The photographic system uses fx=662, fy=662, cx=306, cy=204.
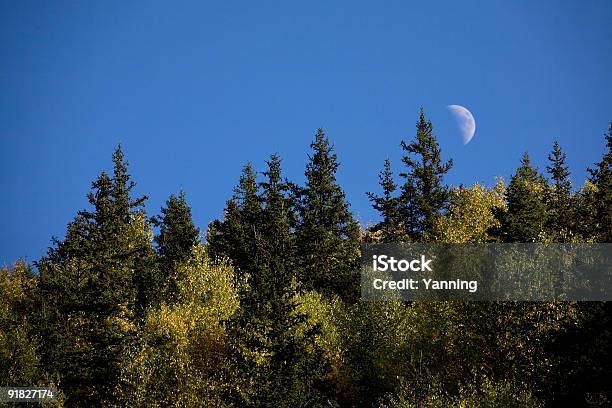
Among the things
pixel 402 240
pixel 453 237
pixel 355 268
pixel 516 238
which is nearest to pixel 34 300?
pixel 355 268

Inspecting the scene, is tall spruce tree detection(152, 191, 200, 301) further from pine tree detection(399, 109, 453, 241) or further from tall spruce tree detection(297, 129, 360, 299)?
pine tree detection(399, 109, 453, 241)

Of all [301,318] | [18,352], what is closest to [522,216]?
[301,318]

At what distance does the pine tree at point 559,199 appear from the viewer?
72750 mm

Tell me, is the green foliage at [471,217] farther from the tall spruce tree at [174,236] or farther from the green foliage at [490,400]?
the tall spruce tree at [174,236]

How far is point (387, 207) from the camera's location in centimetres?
7875

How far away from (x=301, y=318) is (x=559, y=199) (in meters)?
47.9

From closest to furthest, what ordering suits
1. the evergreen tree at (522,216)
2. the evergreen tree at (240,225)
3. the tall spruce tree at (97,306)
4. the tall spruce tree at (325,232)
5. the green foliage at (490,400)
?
1. the green foliage at (490,400)
2. the tall spruce tree at (97,306)
3. the evergreen tree at (522,216)
4. the tall spruce tree at (325,232)
5. the evergreen tree at (240,225)

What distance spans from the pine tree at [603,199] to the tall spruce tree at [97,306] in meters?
44.8

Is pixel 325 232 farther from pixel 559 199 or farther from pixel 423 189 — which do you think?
pixel 559 199

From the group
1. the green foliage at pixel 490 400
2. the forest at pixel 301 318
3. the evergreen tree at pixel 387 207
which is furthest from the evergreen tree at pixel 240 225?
the green foliage at pixel 490 400

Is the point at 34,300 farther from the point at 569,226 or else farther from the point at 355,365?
the point at 569,226

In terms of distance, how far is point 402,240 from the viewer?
71.9 metres

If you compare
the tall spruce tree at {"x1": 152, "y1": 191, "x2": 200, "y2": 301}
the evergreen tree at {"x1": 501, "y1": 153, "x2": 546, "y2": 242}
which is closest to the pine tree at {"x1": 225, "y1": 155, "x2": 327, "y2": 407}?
the evergreen tree at {"x1": 501, "y1": 153, "x2": 546, "y2": 242}

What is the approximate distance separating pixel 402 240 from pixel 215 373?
27.4 meters
